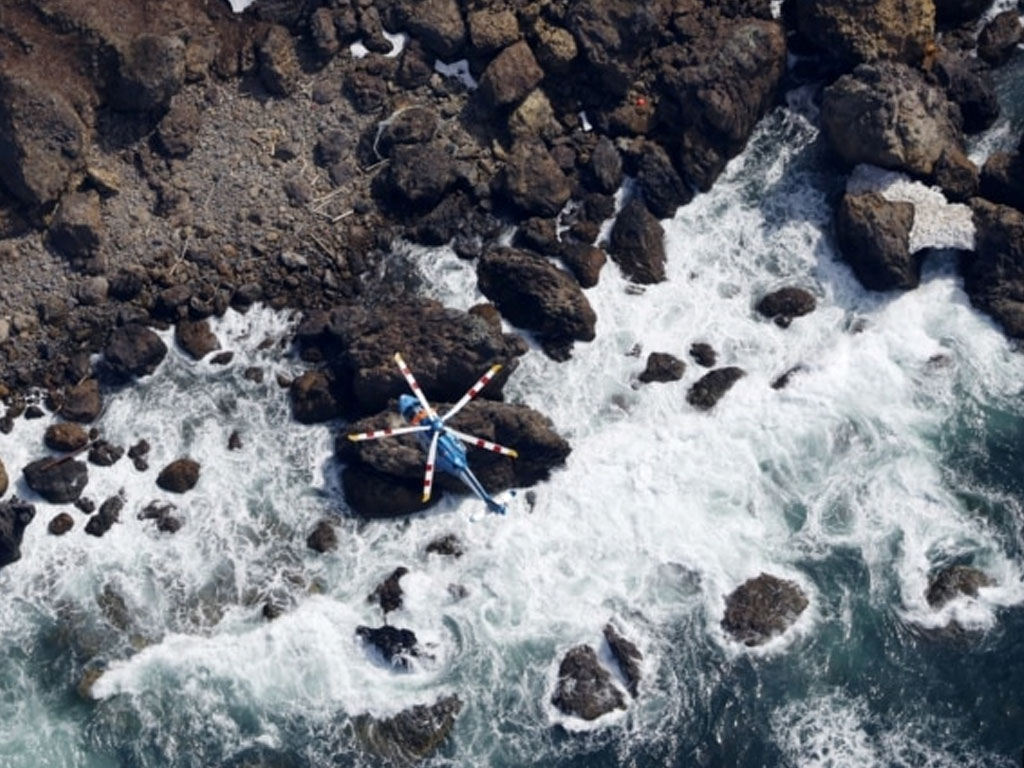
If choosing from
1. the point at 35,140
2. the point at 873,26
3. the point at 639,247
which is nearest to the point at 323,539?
the point at 639,247

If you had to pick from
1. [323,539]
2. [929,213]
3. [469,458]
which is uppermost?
[929,213]

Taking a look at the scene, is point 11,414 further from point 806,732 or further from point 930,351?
point 930,351

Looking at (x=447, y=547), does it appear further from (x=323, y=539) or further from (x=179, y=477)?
(x=179, y=477)

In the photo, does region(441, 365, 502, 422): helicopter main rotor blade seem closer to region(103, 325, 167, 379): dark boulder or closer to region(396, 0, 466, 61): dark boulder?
region(103, 325, 167, 379): dark boulder

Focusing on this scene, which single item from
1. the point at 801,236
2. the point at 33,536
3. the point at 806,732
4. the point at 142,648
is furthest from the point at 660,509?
the point at 33,536

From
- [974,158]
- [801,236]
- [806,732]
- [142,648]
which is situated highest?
[974,158]
